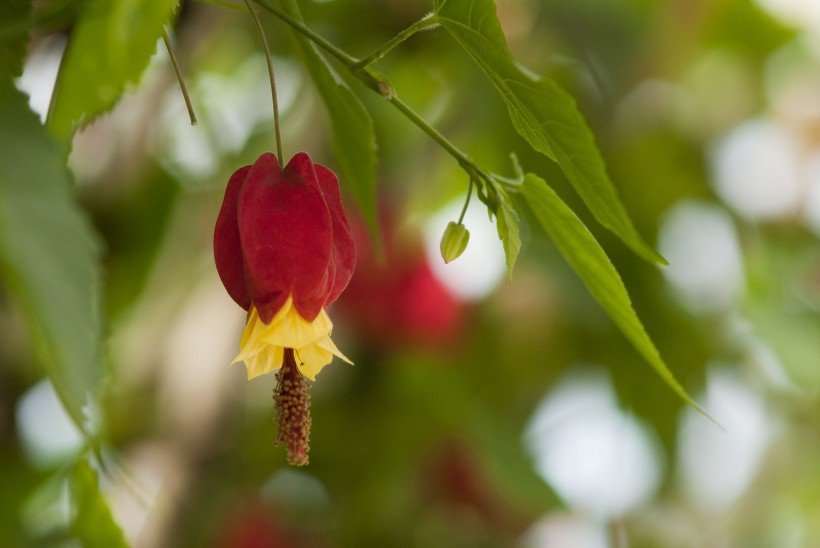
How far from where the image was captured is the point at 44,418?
110 cm

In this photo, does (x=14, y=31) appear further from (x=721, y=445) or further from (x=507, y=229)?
(x=721, y=445)

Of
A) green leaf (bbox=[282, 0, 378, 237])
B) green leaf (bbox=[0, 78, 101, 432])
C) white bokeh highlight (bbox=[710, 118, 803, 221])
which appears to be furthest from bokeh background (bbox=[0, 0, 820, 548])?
green leaf (bbox=[0, 78, 101, 432])

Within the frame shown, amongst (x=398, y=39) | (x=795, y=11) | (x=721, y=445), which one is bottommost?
(x=721, y=445)

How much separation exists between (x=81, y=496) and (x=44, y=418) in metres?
0.72

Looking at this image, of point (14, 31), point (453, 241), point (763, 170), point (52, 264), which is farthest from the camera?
point (763, 170)

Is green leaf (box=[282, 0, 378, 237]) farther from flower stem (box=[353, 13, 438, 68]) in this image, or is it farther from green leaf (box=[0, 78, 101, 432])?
green leaf (box=[0, 78, 101, 432])

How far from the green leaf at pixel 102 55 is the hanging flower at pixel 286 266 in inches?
2.6

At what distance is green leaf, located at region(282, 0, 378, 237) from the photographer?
427mm

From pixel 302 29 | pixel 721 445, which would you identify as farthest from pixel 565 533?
pixel 302 29

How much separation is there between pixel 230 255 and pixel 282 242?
0.07ft

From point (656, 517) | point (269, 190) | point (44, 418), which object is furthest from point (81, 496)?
point (656, 517)

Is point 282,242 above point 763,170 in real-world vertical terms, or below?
above

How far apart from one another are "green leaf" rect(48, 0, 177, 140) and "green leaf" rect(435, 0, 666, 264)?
104 millimetres

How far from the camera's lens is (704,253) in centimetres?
145
